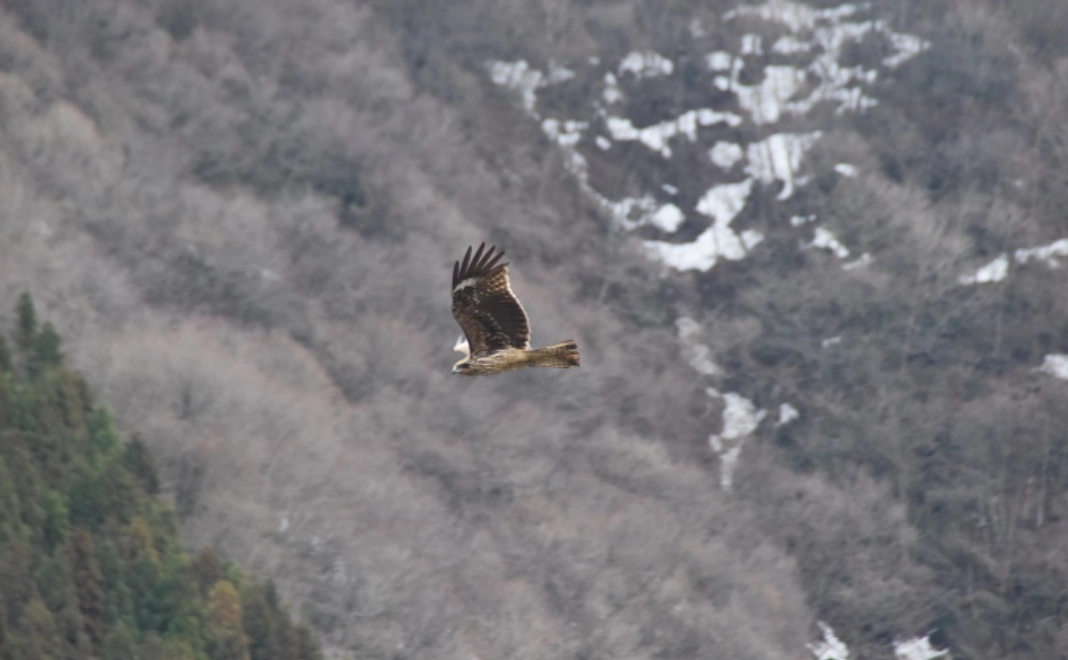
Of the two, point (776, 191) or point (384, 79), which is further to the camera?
point (384, 79)

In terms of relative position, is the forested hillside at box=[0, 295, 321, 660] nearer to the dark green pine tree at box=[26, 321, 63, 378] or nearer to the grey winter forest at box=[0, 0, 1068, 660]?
the dark green pine tree at box=[26, 321, 63, 378]

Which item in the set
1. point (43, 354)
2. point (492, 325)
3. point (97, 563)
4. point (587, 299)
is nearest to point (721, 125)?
point (587, 299)

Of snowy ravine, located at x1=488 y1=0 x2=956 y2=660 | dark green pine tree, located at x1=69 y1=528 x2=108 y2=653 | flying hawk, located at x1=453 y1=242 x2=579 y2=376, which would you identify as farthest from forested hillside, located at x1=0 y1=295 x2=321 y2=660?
snowy ravine, located at x1=488 y1=0 x2=956 y2=660

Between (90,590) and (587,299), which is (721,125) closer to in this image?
(587,299)

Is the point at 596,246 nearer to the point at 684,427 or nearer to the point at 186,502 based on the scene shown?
the point at 684,427

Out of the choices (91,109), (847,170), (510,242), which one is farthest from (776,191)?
(91,109)

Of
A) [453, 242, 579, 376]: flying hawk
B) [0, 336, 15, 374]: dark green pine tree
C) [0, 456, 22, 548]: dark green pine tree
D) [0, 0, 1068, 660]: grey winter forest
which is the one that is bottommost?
[453, 242, 579, 376]: flying hawk
